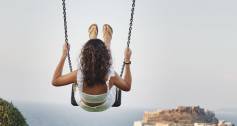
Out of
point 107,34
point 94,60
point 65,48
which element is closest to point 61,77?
point 65,48

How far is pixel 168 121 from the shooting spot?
62812 millimetres

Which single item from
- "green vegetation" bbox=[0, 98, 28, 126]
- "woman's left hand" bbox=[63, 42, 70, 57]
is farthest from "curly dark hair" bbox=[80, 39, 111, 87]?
"green vegetation" bbox=[0, 98, 28, 126]

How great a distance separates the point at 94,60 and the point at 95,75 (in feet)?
0.67

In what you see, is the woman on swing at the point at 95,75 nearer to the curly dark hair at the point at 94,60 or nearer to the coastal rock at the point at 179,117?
the curly dark hair at the point at 94,60

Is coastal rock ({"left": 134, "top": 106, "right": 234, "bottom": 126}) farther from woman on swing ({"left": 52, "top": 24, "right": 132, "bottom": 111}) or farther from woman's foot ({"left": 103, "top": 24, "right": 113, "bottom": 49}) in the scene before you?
woman on swing ({"left": 52, "top": 24, "right": 132, "bottom": 111})

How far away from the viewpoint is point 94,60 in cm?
754

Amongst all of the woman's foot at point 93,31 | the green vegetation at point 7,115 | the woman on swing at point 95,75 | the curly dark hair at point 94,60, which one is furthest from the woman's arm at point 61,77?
the green vegetation at point 7,115

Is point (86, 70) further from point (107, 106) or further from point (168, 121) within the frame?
point (168, 121)

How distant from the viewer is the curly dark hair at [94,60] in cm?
753

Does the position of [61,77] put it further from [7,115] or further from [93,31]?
[7,115]

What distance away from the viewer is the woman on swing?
24.8ft

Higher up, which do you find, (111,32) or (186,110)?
(111,32)

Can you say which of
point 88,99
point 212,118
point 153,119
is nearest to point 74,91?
point 88,99

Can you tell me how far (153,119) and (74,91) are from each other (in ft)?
178
